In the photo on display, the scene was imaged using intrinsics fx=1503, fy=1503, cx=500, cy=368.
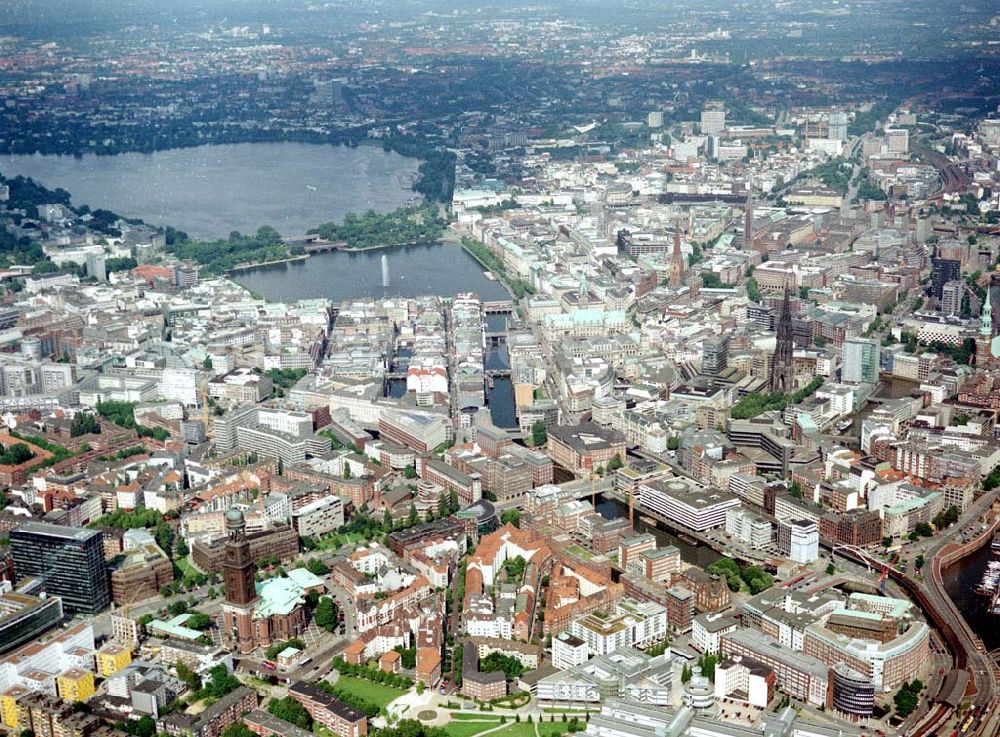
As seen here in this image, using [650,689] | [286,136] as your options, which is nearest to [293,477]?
[650,689]

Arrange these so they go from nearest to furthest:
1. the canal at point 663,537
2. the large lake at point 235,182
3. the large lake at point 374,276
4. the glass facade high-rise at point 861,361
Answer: the canal at point 663,537 → the glass facade high-rise at point 861,361 → the large lake at point 374,276 → the large lake at point 235,182

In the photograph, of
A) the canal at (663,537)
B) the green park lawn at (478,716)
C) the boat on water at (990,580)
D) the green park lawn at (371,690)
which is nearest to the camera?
the green park lawn at (478,716)

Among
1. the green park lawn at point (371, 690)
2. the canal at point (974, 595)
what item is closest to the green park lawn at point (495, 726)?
the green park lawn at point (371, 690)

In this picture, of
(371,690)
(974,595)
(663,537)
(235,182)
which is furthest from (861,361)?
(235,182)

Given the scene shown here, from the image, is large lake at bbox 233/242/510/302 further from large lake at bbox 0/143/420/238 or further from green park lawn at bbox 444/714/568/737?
green park lawn at bbox 444/714/568/737

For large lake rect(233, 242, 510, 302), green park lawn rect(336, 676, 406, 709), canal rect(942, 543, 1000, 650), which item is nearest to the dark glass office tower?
green park lawn rect(336, 676, 406, 709)

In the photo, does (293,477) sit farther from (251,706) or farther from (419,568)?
(251,706)

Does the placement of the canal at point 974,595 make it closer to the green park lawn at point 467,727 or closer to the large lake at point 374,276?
the green park lawn at point 467,727
